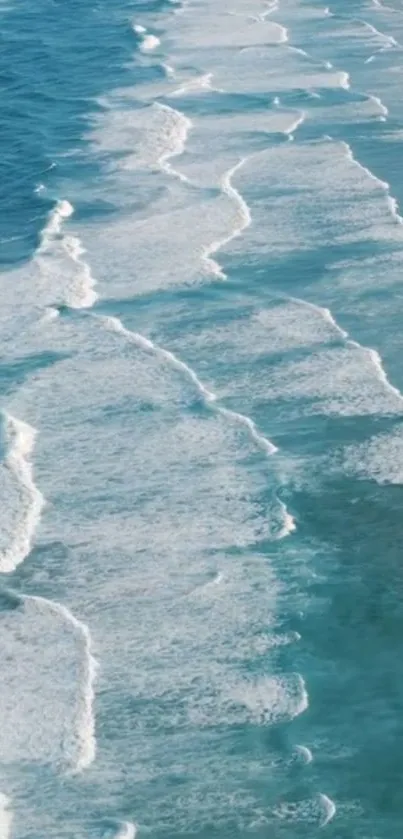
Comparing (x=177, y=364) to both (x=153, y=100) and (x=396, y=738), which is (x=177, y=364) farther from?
(x=153, y=100)

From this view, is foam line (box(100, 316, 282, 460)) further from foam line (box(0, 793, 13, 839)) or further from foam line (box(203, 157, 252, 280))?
foam line (box(0, 793, 13, 839))

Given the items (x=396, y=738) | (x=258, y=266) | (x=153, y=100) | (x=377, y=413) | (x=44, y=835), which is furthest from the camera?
(x=153, y=100)

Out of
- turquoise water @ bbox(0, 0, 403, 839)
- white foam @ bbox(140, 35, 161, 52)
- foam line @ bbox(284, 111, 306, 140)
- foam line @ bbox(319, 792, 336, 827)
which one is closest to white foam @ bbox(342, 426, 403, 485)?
turquoise water @ bbox(0, 0, 403, 839)

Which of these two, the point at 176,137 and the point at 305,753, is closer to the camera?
the point at 305,753

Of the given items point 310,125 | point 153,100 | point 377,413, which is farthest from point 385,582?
point 153,100

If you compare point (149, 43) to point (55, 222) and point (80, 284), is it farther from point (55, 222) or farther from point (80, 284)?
point (80, 284)

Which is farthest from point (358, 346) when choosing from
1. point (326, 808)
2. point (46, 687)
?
point (326, 808)
